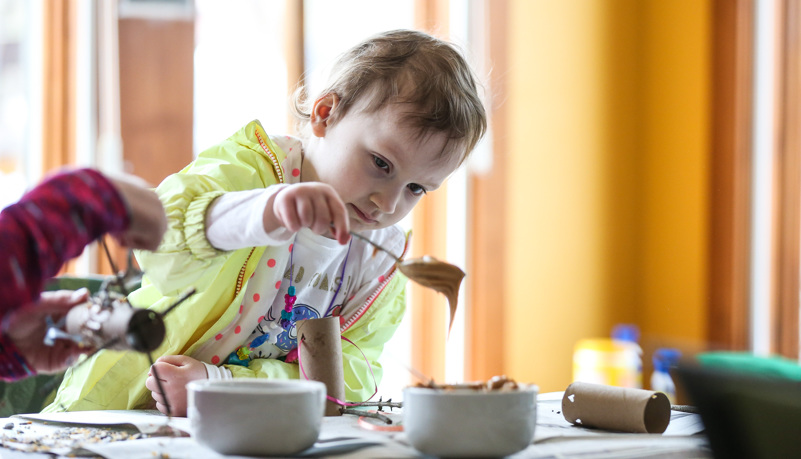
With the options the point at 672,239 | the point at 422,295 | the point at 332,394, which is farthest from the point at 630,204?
the point at 332,394

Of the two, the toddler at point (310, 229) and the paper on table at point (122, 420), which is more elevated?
the toddler at point (310, 229)

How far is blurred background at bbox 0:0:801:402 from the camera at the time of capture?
1.98 meters

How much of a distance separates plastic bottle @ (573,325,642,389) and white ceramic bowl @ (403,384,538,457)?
6.13 feet

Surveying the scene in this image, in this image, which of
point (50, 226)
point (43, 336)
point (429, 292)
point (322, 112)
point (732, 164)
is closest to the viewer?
point (50, 226)

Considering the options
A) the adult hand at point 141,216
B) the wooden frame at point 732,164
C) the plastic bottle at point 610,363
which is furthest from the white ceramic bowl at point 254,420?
the wooden frame at point 732,164

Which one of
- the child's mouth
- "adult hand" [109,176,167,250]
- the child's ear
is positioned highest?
the child's ear

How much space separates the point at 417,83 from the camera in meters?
1.04

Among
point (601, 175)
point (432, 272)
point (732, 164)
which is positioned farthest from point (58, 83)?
point (732, 164)

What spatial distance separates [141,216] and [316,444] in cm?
24

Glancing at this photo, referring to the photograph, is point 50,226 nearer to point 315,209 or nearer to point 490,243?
point 315,209

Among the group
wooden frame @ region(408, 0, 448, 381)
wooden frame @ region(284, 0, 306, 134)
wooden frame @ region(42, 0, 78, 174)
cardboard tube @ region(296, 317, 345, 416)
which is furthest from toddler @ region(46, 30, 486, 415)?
wooden frame @ region(408, 0, 448, 381)

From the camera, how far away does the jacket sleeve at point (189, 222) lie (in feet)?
2.67

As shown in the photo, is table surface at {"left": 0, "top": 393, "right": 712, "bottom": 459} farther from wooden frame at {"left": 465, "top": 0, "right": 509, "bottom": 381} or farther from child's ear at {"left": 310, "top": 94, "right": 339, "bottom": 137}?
wooden frame at {"left": 465, "top": 0, "right": 509, "bottom": 381}

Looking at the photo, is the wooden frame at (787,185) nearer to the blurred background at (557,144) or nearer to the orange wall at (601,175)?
the blurred background at (557,144)
